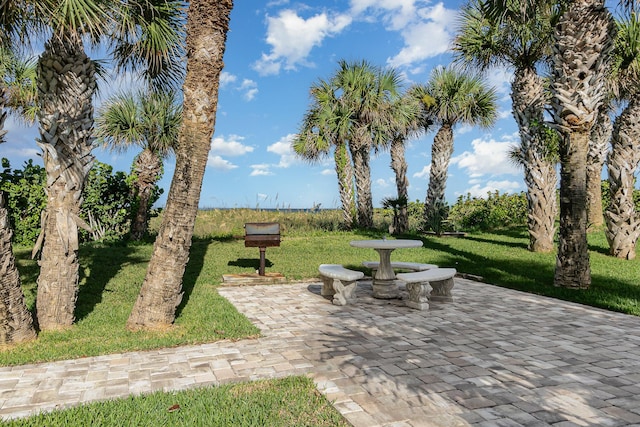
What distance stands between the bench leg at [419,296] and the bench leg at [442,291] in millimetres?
744

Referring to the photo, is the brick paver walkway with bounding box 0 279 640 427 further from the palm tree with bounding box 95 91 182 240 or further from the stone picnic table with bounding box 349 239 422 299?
the palm tree with bounding box 95 91 182 240

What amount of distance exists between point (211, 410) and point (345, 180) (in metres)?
17.9

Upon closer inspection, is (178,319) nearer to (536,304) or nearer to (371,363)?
(371,363)

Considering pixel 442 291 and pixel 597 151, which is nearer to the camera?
pixel 442 291

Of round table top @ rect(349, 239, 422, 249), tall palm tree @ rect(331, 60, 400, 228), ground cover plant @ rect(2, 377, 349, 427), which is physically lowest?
ground cover plant @ rect(2, 377, 349, 427)

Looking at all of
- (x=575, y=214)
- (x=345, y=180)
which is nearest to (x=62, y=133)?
(x=575, y=214)

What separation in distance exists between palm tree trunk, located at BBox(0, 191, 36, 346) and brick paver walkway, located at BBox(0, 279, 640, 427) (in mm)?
893

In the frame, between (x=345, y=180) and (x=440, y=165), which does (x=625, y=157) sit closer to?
(x=440, y=165)

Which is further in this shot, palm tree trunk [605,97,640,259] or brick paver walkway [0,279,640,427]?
palm tree trunk [605,97,640,259]

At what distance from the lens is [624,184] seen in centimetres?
1273

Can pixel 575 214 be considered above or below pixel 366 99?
below

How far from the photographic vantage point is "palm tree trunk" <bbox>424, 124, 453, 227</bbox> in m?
20.8

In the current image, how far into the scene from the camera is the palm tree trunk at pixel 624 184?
12641mm

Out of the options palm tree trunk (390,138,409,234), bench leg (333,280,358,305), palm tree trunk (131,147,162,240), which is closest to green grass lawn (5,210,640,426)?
palm tree trunk (131,147,162,240)
